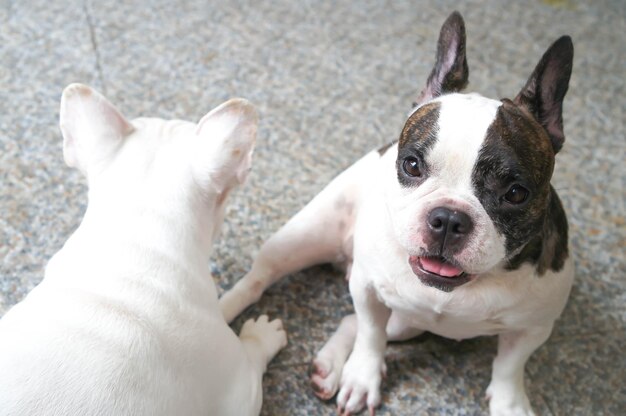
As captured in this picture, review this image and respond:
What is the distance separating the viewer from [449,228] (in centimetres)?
139

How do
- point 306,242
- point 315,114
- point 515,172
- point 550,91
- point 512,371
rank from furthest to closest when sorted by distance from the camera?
1. point 315,114
2. point 306,242
3. point 512,371
4. point 550,91
5. point 515,172

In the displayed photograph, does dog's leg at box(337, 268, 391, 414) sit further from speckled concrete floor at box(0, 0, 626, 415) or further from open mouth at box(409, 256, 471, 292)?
open mouth at box(409, 256, 471, 292)

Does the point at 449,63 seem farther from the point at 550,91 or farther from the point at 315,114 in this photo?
the point at 315,114

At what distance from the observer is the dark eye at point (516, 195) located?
1410 mm

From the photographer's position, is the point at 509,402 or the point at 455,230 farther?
the point at 509,402

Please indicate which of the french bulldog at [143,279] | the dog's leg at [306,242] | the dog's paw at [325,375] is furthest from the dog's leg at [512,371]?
the french bulldog at [143,279]

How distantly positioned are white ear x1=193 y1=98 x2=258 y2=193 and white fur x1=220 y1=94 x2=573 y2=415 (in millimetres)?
321

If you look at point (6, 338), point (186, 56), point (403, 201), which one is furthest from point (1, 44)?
point (403, 201)

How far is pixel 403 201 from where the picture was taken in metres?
1.49

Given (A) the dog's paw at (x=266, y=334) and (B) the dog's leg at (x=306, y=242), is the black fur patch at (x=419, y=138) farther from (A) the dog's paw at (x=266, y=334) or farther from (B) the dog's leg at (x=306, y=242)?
(A) the dog's paw at (x=266, y=334)

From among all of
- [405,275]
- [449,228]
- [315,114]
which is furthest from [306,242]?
[315,114]

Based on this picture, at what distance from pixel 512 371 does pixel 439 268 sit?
491mm

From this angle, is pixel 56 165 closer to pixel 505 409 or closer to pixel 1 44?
pixel 1 44

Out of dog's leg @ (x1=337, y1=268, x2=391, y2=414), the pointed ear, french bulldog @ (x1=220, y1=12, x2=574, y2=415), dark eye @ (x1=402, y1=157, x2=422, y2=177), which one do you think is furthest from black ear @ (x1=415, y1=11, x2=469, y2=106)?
the pointed ear
